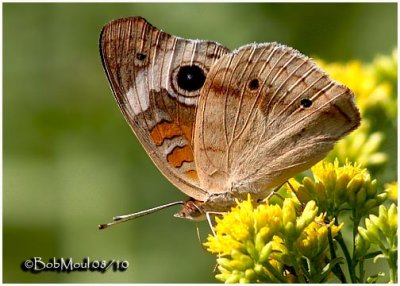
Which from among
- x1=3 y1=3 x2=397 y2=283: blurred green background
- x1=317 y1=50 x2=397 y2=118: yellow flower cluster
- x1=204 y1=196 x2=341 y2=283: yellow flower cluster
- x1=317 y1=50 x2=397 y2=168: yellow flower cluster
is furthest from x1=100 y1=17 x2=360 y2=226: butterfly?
x1=3 y1=3 x2=397 y2=283: blurred green background

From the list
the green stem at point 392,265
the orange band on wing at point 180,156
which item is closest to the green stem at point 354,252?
the green stem at point 392,265

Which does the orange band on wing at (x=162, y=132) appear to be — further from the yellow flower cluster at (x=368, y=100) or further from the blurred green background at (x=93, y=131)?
the blurred green background at (x=93, y=131)

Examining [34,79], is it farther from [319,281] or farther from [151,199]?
[319,281]

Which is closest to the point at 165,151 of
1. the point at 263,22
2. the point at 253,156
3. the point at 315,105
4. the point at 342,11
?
the point at 253,156

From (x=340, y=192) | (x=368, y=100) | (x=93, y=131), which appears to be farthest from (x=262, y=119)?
(x=93, y=131)

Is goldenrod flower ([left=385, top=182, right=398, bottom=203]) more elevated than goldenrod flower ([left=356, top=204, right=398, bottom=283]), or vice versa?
goldenrod flower ([left=385, top=182, right=398, bottom=203])

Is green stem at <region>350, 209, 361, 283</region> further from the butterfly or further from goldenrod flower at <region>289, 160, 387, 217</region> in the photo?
the butterfly
